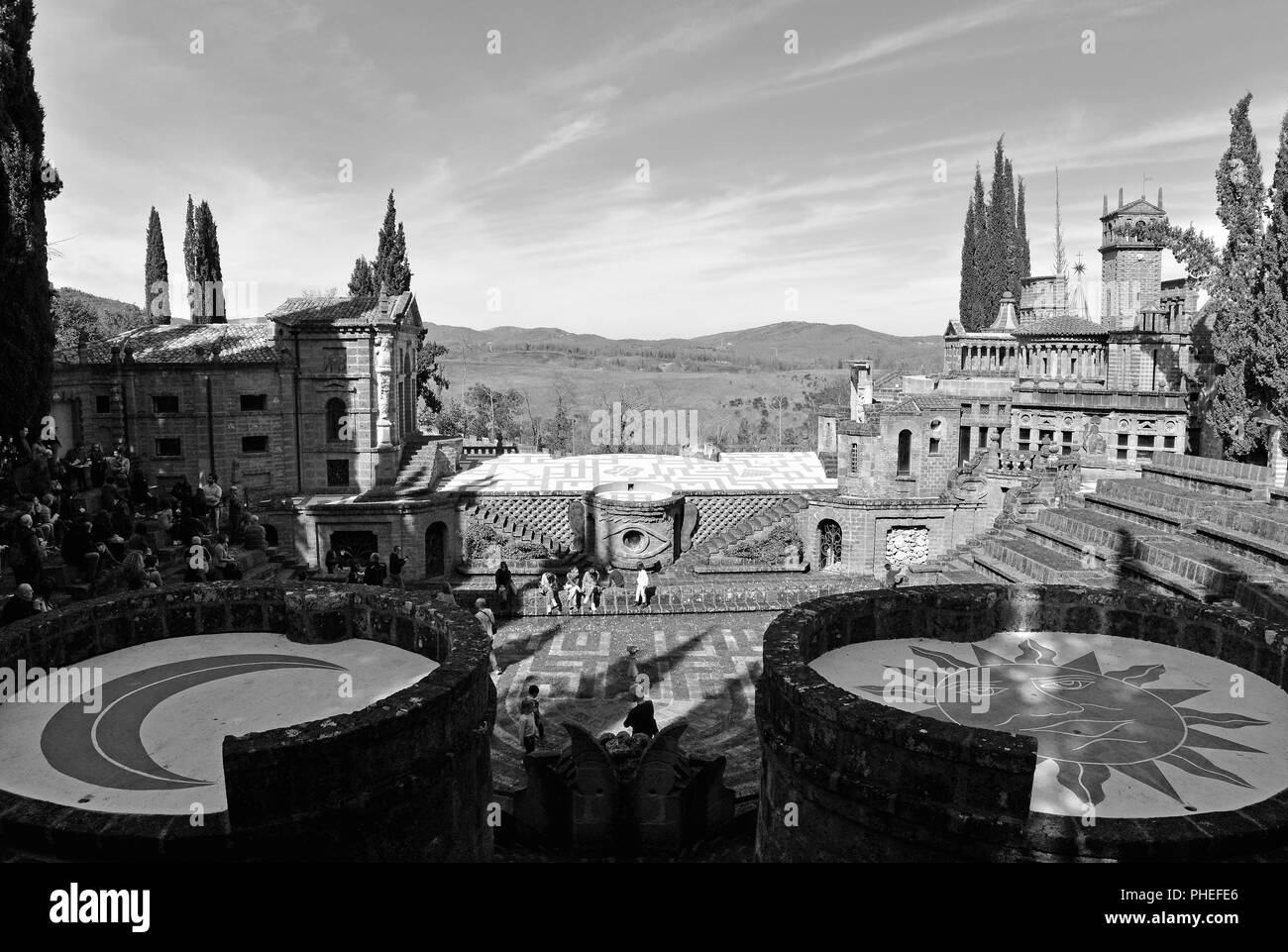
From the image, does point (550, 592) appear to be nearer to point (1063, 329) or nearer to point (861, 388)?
point (861, 388)

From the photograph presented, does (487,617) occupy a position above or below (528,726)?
above

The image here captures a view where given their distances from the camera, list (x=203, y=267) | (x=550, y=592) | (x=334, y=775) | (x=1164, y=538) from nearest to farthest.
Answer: (x=334, y=775)
(x=1164, y=538)
(x=550, y=592)
(x=203, y=267)

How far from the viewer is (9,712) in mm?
9156

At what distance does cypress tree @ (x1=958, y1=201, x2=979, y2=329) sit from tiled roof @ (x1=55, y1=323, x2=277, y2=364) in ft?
133

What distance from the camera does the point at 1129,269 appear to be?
163 feet

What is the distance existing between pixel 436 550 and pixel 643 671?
54.5 feet

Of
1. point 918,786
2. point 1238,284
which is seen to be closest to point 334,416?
point 1238,284

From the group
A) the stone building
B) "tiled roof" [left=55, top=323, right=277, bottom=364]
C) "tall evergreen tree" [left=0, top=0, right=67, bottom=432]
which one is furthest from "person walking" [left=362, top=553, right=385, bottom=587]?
"tiled roof" [left=55, top=323, right=277, bottom=364]

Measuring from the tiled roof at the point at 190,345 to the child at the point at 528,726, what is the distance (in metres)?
25.6

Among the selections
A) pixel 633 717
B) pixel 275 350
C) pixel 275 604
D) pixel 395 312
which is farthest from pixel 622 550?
pixel 275 604

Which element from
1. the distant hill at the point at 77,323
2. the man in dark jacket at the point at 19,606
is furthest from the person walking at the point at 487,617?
the distant hill at the point at 77,323

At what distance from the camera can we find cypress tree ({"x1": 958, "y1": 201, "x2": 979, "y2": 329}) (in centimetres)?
5747

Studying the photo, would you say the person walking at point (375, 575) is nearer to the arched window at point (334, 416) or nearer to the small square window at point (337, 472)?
the small square window at point (337, 472)
